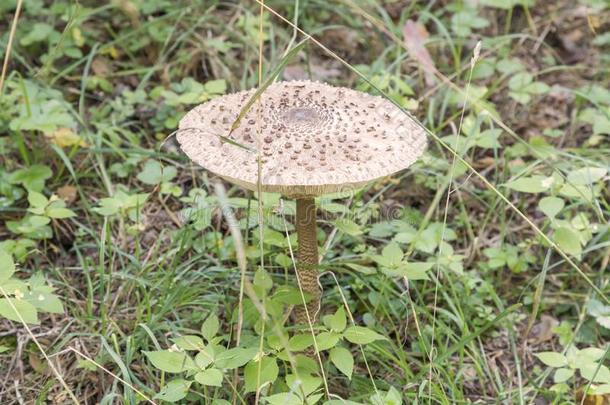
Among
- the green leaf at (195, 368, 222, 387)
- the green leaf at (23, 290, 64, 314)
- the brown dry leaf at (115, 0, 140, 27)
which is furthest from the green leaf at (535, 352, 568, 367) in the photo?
the brown dry leaf at (115, 0, 140, 27)

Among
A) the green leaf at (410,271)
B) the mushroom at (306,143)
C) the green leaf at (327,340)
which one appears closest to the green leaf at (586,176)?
the green leaf at (410,271)

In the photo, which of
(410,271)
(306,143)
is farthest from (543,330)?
(306,143)

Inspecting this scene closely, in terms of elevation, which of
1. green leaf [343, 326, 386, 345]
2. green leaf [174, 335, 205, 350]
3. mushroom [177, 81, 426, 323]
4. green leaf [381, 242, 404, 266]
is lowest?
green leaf [381, 242, 404, 266]

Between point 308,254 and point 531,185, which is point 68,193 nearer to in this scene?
point 308,254

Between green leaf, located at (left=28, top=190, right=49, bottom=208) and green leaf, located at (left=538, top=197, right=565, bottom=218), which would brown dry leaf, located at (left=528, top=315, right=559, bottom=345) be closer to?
green leaf, located at (left=538, top=197, right=565, bottom=218)

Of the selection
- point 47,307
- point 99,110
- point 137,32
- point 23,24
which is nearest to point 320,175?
point 47,307

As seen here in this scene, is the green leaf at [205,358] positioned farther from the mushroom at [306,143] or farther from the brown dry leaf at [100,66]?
the brown dry leaf at [100,66]
